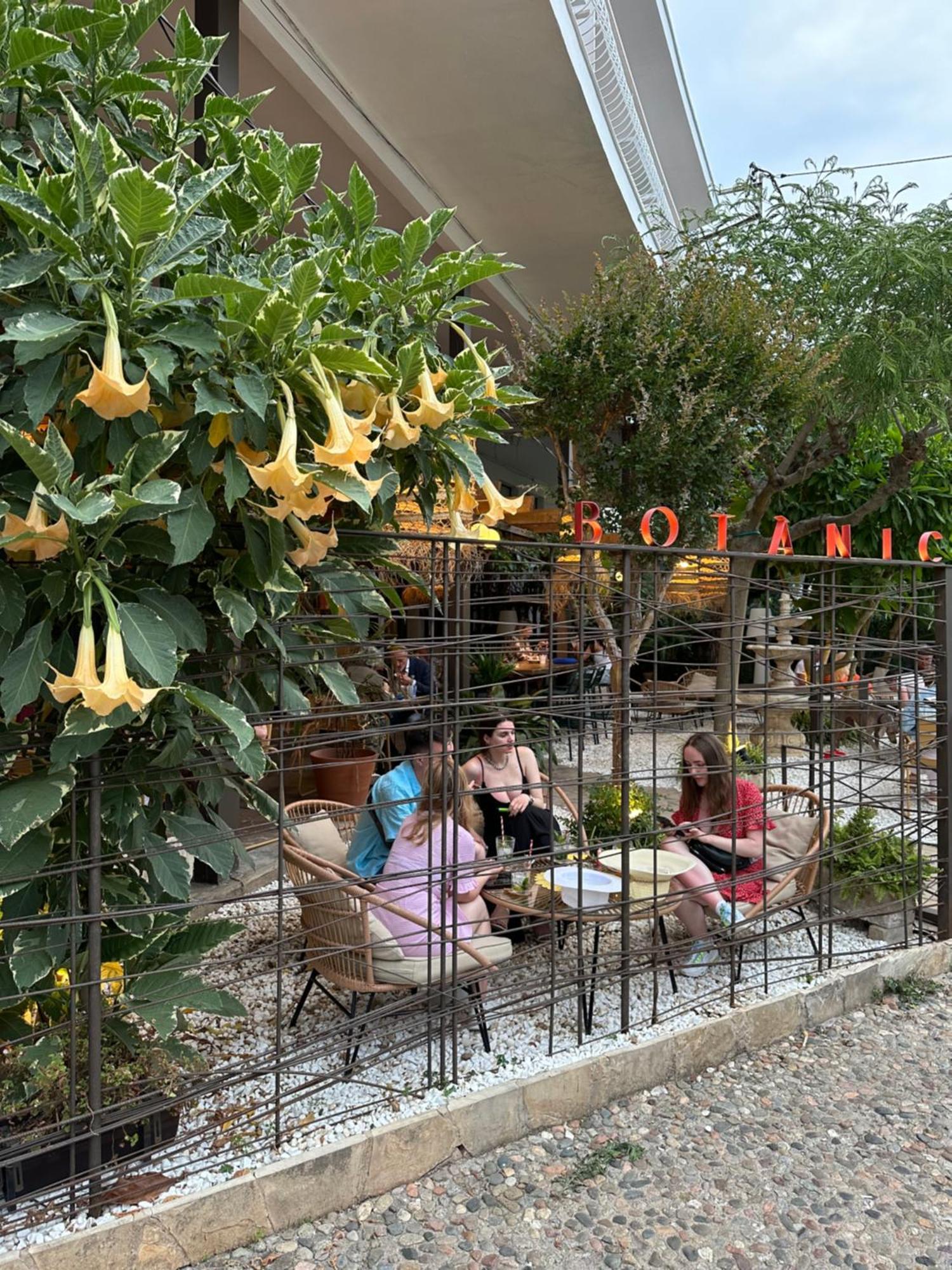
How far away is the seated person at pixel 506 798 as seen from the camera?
450 cm

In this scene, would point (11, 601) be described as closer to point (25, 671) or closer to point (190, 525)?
point (25, 671)

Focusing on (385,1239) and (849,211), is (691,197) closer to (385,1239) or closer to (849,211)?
(849,211)

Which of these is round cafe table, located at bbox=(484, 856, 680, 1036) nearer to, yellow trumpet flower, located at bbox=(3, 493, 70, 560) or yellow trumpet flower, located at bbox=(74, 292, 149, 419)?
yellow trumpet flower, located at bbox=(3, 493, 70, 560)

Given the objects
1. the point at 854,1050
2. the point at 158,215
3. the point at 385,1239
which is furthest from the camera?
the point at 854,1050

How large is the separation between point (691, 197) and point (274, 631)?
1037cm

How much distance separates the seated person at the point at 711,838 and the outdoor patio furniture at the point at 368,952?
1.19 m

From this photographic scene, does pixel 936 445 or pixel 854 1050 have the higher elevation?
pixel 936 445

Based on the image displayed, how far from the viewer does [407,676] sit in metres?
5.04

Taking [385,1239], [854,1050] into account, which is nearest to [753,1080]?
[854,1050]

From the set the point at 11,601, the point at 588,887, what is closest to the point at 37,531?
the point at 11,601

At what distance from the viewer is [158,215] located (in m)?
1.68

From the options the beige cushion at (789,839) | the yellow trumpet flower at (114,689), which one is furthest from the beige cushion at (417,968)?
the beige cushion at (789,839)

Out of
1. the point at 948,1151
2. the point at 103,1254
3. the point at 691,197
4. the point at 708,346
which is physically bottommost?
the point at 948,1151

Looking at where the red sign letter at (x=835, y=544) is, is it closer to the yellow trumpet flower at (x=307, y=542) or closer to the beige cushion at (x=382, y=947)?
the beige cushion at (x=382, y=947)
